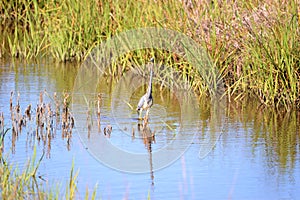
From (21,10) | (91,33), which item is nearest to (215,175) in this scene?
(91,33)

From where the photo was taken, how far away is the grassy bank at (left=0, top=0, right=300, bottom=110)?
26.0ft

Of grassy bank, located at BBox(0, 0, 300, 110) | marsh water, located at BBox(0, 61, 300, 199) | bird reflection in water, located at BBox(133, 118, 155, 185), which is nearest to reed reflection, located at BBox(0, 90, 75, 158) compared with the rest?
marsh water, located at BBox(0, 61, 300, 199)

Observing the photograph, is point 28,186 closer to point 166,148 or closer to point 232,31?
point 166,148

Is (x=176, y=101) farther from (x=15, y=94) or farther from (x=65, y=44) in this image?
(x=65, y=44)

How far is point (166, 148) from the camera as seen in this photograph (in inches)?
263

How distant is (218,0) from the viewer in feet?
29.0

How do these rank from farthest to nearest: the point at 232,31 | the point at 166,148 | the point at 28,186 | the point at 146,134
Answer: the point at 232,31 < the point at 146,134 < the point at 166,148 < the point at 28,186

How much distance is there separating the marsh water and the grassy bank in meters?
0.25

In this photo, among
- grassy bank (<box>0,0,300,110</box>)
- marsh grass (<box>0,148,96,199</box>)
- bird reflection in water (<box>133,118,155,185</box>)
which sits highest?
grassy bank (<box>0,0,300,110</box>)

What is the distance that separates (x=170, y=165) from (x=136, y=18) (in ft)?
11.2

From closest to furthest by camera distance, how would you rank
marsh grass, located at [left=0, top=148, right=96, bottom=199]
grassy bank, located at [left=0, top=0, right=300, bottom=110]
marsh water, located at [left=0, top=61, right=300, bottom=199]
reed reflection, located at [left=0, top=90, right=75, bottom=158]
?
marsh grass, located at [left=0, top=148, right=96, bottom=199]
marsh water, located at [left=0, top=61, right=300, bottom=199]
reed reflection, located at [left=0, top=90, right=75, bottom=158]
grassy bank, located at [left=0, top=0, right=300, bottom=110]

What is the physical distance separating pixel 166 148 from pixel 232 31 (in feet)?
7.14

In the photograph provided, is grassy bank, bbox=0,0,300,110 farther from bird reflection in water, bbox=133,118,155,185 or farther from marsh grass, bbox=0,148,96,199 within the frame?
marsh grass, bbox=0,148,96,199

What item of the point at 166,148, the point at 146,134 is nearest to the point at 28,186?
the point at 166,148
